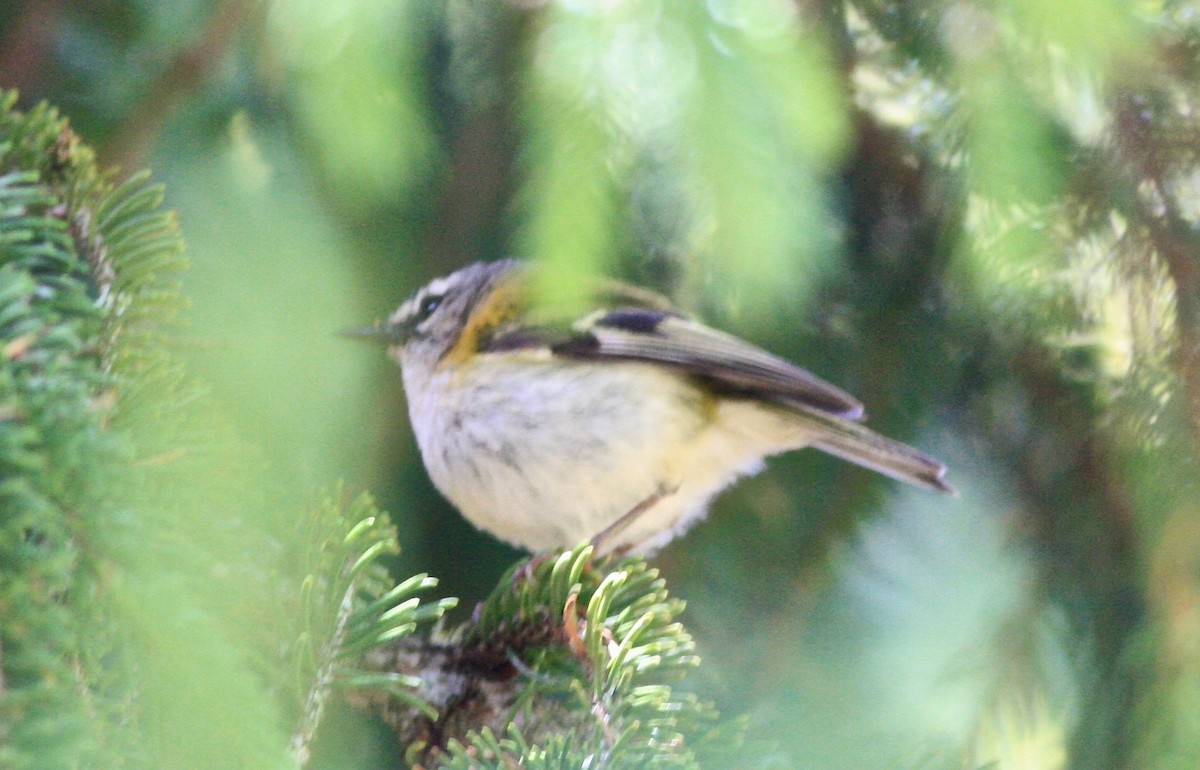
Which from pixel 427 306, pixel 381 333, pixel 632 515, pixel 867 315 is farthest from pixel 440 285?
pixel 867 315

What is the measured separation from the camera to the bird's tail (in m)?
1.49

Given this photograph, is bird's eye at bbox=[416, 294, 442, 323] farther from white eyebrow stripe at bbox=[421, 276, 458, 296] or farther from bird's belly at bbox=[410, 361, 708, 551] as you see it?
bird's belly at bbox=[410, 361, 708, 551]

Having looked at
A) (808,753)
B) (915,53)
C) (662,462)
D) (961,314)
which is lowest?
(808,753)

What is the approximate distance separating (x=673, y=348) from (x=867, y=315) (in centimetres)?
31

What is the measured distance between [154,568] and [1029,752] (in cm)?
138

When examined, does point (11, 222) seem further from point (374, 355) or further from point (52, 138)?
point (374, 355)

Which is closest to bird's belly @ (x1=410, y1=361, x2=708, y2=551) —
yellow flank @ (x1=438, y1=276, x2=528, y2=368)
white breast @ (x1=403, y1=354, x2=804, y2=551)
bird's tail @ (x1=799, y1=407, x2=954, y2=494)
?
white breast @ (x1=403, y1=354, x2=804, y2=551)

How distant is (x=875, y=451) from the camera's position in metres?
1.54

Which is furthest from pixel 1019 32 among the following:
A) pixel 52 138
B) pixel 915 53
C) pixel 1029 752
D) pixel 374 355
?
pixel 374 355

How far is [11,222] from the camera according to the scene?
73 cm

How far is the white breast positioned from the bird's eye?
0.16 meters

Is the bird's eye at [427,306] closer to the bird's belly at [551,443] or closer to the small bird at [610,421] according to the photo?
the small bird at [610,421]

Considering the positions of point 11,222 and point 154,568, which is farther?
point 11,222

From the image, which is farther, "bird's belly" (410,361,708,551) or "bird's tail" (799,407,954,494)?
"bird's belly" (410,361,708,551)
